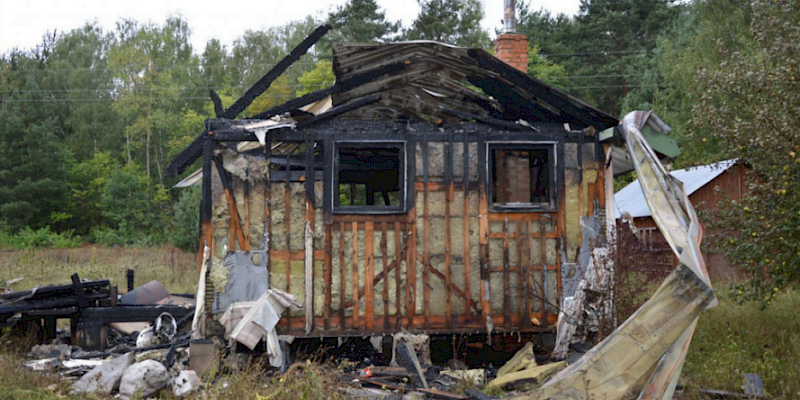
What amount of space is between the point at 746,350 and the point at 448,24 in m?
33.2

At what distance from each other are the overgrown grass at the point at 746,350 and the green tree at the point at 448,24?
30117 mm

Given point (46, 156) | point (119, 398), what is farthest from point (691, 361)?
point (46, 156)

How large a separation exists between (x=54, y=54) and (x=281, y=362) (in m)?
48.3

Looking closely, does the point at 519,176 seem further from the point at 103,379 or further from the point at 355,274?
the point at 103,379

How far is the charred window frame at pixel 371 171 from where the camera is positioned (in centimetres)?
925

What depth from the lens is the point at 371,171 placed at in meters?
13.3

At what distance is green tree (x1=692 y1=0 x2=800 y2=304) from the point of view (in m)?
8.56

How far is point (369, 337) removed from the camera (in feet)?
31.1

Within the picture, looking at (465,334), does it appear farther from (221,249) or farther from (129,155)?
(129,155)

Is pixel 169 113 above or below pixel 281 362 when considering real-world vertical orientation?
above

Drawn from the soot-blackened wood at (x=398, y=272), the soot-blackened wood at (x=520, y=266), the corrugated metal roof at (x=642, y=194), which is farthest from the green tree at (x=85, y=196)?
the soot-blackened wood at (x=520, y=266)

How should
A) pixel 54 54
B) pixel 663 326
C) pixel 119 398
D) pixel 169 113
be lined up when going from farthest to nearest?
pixel 54 54 → pixel 169 113 → pixel 119 398 → pixel 663 326

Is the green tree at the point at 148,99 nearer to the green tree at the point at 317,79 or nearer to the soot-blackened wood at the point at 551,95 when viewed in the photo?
the green tree at the point at 317,79

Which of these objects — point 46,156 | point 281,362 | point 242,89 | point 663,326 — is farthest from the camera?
point 242,89
